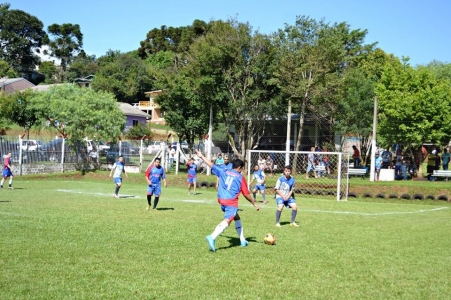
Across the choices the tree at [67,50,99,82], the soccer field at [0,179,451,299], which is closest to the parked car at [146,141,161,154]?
the soccer field at [0,179,451,299]

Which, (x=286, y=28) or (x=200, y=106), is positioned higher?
(x=286, y=28)

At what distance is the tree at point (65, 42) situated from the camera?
96812mm

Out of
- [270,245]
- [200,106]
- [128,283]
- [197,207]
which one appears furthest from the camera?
[200,106]

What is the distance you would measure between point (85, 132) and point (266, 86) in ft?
48.0

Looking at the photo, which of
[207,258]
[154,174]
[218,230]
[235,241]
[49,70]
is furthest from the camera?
[49,70]

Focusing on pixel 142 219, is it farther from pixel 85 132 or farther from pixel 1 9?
pixel 1 9

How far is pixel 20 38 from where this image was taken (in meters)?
91.7

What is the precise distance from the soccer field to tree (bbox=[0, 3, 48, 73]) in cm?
8496

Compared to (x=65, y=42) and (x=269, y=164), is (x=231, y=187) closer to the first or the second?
(x=269, y=164)

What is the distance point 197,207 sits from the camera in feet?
63.1

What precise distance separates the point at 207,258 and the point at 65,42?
317ft

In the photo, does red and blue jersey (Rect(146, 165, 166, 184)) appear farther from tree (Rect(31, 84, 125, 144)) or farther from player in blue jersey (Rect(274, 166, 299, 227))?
tree (Rect(31, 84, 125, 144))

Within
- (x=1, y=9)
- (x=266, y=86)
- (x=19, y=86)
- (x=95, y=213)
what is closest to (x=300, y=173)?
(x=266, y=86)

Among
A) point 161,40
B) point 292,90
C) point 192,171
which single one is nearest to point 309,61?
point 292,90
